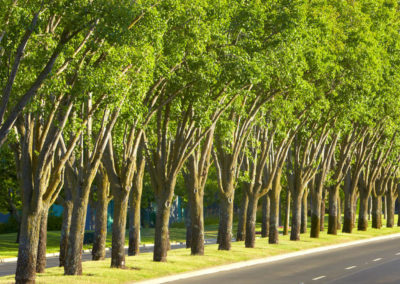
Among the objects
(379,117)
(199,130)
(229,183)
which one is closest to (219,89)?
(199,130)

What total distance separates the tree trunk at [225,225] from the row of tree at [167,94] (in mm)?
56

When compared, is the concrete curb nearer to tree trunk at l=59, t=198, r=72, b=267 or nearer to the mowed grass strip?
the mowed grass strip

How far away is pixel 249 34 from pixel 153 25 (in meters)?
7.82

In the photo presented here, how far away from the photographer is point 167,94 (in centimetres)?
2772

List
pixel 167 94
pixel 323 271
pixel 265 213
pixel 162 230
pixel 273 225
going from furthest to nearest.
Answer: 1. pixel 265 213
2. pixel 273 225
3. pixel 162 230
4. pixel 167 94
5. pixel 323 271

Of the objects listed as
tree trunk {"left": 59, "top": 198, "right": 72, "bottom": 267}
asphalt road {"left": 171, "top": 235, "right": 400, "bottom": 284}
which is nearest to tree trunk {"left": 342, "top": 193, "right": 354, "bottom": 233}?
asphalt road {"left": 171, "top": 235, "right": 400, "bottom": 284}

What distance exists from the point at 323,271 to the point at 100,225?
8.85 meters

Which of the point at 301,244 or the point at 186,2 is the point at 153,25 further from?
the point at 301,244

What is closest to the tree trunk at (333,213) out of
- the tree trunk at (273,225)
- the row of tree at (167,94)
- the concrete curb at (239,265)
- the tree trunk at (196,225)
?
the concrete curb at (239,265)

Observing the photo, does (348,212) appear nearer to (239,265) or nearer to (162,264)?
(239,265)

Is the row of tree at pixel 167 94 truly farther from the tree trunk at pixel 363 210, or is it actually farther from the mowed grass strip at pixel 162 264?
the tree trunk at pixel 363 210

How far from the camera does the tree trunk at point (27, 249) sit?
21094 millimetres

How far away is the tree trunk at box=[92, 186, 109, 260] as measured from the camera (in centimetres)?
3048

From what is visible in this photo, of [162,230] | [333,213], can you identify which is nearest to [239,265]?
[162,230]
